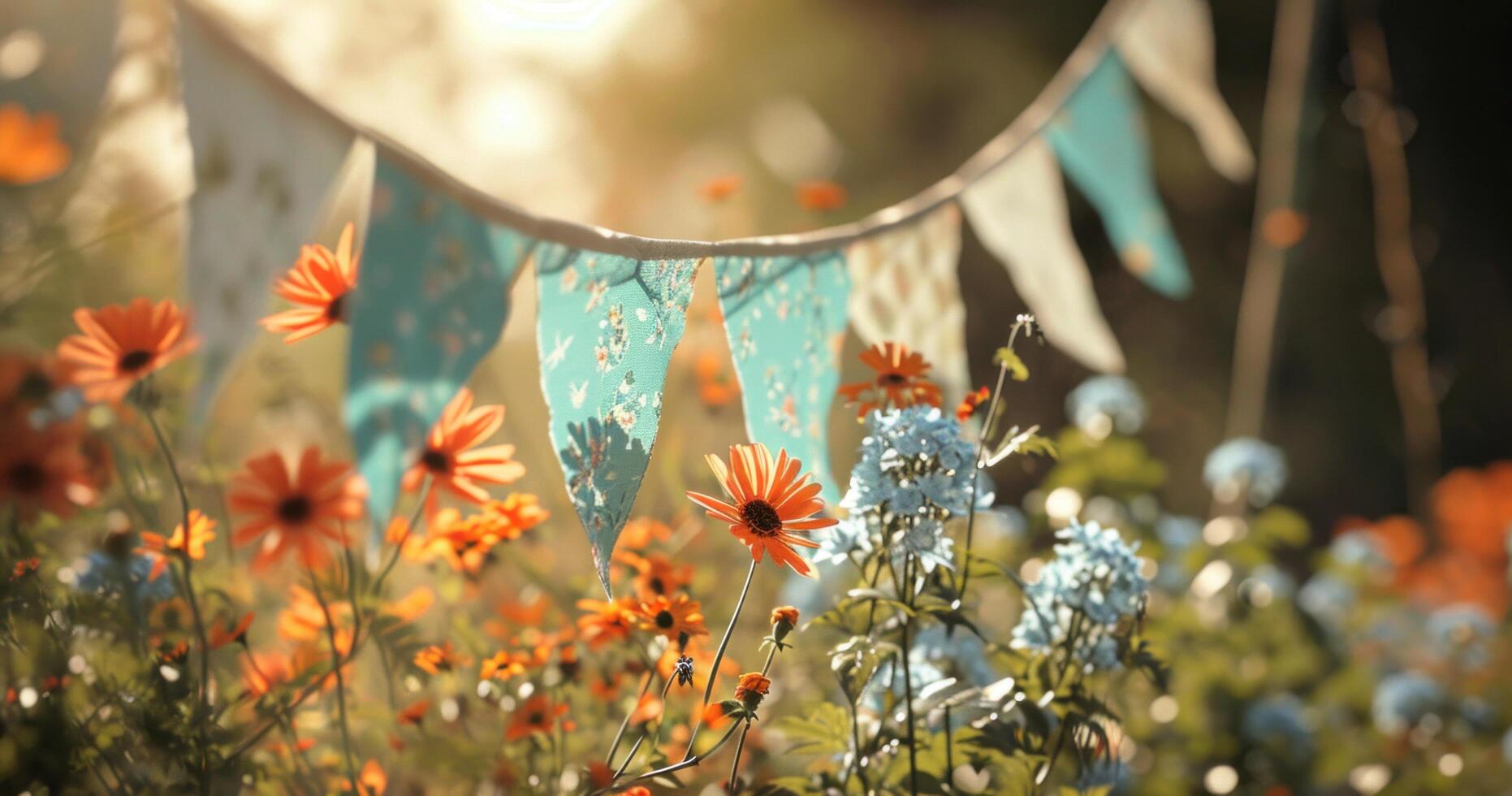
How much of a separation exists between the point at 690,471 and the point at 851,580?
28 cm

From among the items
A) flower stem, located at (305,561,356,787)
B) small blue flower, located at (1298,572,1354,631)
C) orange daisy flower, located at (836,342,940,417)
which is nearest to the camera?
flower stem, located at (305,561,356,787)

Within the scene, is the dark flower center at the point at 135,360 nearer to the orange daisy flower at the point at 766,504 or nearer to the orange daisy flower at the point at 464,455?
the orange daisy flower at the point at 464,455

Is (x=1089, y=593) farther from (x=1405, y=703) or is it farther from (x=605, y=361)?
(x=1405, y=703)

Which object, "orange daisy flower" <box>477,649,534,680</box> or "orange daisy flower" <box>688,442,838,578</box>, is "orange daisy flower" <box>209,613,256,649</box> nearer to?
"orange daisy flower" <box>477,649,534,680</box>

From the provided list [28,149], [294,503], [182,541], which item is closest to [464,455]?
[294,503]

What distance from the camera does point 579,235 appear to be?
80cm

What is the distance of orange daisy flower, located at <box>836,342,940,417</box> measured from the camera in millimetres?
926

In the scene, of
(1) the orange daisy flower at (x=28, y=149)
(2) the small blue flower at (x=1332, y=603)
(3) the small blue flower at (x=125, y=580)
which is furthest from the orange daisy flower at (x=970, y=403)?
(2) the small blue flower at (x=1332, y=603)

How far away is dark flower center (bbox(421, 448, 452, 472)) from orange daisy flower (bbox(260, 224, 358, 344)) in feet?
0.39

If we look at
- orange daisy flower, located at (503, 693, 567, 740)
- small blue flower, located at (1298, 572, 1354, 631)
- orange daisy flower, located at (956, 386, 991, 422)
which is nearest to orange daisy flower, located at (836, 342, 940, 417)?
orange daisy flower, located at (956, 386, 991, 422)

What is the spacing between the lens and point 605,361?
2.59ft

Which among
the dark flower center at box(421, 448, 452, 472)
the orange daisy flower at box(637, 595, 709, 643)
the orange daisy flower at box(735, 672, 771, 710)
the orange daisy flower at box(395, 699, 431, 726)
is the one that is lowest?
the orange daisy flower at box(395, 699, 431, 726)

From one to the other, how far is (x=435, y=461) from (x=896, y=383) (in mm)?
390

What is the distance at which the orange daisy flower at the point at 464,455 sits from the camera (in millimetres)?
803
